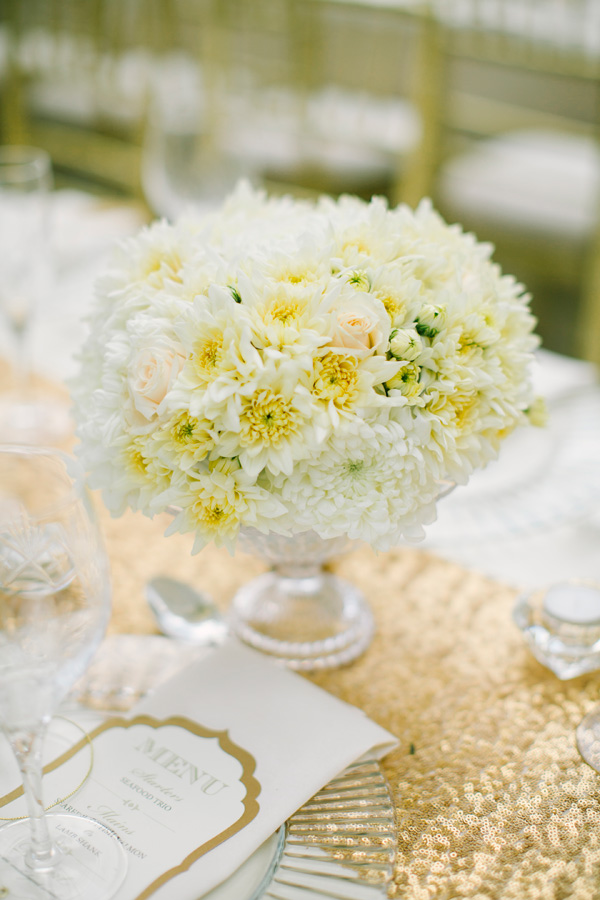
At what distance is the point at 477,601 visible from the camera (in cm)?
86

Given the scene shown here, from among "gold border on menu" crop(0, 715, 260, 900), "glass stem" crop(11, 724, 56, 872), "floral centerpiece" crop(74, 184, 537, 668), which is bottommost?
"gold border on menu" crop(0, 715, 260, 900)

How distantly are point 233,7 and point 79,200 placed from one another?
1771mm

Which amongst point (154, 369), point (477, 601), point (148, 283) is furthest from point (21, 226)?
point (477, 601)

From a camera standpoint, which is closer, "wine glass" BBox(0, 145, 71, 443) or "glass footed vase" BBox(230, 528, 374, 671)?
"glass footed vase" BBox(230, 528, 374, 671)

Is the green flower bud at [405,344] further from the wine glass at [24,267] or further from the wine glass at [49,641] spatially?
the wine glass at [24,267]

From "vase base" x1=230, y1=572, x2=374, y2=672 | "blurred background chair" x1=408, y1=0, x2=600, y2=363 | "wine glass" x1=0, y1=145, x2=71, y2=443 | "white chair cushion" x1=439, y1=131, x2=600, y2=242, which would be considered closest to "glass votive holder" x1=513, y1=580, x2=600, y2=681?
"vase base" x1=230, y1=572, x2=374, y2=672

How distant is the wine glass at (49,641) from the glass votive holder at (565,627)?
1.30 feet

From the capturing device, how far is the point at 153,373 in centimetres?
60

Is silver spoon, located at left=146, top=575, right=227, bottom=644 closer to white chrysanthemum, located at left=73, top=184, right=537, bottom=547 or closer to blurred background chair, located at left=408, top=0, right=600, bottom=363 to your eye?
white chrysanthemum, located at left=73, top=184, right=537, bottom=547

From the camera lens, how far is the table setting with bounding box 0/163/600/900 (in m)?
0.55

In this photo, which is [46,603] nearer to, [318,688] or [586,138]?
[318,688]

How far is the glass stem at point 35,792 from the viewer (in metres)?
0.51

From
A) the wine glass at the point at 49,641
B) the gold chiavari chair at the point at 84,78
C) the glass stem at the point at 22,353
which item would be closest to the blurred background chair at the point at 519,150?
the gold chiavari chair at the point at 84,78

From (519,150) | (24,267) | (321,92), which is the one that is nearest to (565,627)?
(24,267)
